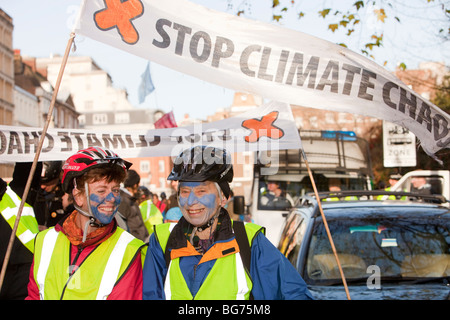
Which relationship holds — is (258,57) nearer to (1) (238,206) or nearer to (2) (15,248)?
(2) (15,248)


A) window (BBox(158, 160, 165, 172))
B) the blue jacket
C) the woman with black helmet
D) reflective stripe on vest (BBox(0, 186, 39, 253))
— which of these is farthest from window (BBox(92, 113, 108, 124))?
the blue jacket

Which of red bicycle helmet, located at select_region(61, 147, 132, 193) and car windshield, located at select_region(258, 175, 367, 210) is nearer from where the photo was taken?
red bicycle helmet, located at select_region(61, 147, 132, 193)

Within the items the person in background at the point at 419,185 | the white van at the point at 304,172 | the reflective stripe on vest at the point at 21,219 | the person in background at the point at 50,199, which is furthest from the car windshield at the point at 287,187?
the reflective stripe on vest at the point at 21,219

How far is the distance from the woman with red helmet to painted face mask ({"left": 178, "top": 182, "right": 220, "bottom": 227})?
344 mm

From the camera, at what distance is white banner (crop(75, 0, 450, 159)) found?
12.7ft

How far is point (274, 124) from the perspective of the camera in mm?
5906

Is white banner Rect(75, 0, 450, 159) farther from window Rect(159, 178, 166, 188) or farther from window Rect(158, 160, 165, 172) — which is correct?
window Rect(158, 160, 165, 172)

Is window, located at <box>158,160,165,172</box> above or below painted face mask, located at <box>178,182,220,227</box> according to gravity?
above

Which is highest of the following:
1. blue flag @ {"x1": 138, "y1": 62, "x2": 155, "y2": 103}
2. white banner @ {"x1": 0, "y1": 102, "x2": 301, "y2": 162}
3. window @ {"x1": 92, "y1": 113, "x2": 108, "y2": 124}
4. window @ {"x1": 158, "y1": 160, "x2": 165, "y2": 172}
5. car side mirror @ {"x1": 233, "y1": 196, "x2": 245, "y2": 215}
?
window @ {"x1": 92, "y1": 113, "x2": 108, "y2": 124}

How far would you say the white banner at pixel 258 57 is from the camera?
12.7ft

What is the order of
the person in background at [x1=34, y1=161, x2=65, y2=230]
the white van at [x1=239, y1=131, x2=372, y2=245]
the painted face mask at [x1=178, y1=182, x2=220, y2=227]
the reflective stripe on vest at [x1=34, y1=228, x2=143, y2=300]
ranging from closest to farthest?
the reflective stripe on vest at [x1=34, y1=228, x2=143, y2=300] → the painted face mask at [x1=178, y1=182, x2=220, y2=227] → the person in background at [x1=34, y1=161, x2=65, y2=230] → the white van at [x1=239, y1=131, x2=372, y2=245]

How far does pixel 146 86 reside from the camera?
6.39m

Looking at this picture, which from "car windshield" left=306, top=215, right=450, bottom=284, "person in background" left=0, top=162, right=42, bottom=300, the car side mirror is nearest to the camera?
"person in background" left=0, top=162, right=42, bottom=300
